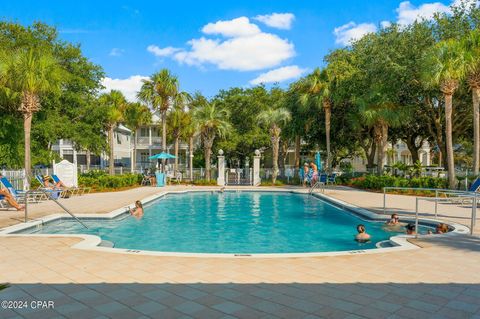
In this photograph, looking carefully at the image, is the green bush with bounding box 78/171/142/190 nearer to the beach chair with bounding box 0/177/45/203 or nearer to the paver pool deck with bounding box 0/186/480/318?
the beach chair with bounding box 0/177/45/203

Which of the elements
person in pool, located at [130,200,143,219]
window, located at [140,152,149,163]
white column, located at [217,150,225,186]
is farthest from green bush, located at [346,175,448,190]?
window, located at [140,152,149,163]

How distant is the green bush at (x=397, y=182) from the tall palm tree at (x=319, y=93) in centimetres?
431

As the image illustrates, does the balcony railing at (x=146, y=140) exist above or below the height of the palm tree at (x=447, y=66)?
below

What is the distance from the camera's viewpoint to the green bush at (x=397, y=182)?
19.2 m

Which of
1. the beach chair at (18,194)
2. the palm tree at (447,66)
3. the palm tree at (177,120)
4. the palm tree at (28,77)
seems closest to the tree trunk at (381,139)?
the palm tree at (447,66)

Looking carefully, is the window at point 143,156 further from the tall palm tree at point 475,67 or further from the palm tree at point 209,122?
the tall palm tree at point 475,67

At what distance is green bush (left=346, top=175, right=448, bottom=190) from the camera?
19.2 m

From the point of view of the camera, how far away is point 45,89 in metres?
18.2

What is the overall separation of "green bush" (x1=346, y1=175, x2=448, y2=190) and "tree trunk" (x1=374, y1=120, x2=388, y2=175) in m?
1.96

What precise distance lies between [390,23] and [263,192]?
14.7 m
